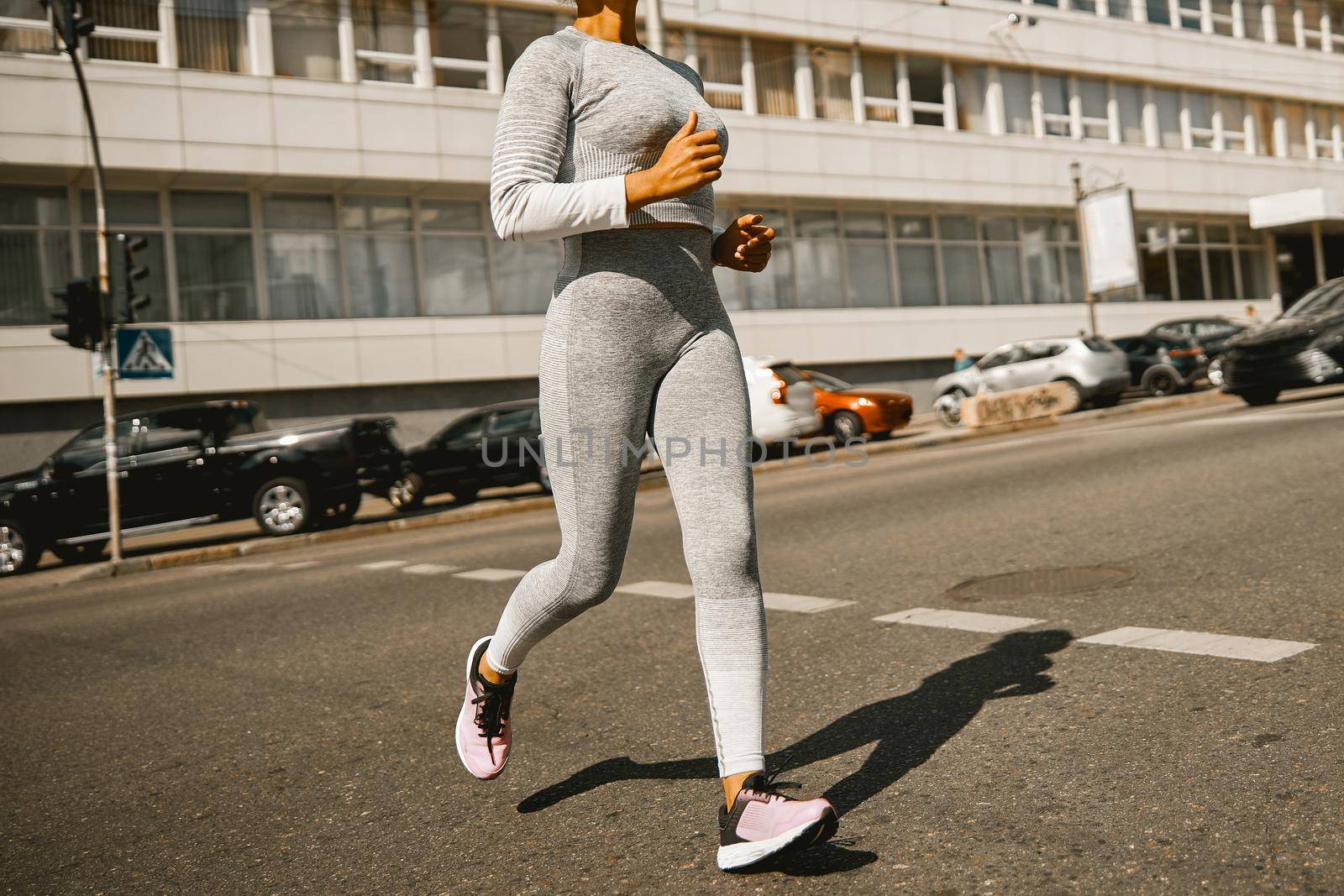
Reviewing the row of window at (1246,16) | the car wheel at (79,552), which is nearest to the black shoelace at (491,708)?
the car wheel at (79,552)

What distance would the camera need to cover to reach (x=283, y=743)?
4.37m

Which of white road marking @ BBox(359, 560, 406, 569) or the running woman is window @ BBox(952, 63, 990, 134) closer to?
white road marking @ BBox(359, 560, 406, 569)

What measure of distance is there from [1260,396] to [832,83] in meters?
18.4

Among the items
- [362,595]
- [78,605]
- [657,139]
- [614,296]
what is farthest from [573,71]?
[78,605]

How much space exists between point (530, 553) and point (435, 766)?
5.62 m

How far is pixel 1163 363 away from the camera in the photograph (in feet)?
84.1

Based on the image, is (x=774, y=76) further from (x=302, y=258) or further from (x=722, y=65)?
(x=302, y=258)

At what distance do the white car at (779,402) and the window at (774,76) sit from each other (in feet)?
39.6

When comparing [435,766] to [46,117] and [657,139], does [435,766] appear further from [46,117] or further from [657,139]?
[46,117]

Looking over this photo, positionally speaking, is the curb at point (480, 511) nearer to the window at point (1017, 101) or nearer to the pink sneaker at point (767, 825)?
the pink sneaker at point (767, 825)

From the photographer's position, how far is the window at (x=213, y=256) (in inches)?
955

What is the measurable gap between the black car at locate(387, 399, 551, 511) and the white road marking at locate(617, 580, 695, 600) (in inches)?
435

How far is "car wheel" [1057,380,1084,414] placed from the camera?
2359 cm

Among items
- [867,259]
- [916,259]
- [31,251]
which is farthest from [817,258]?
[31,251]
